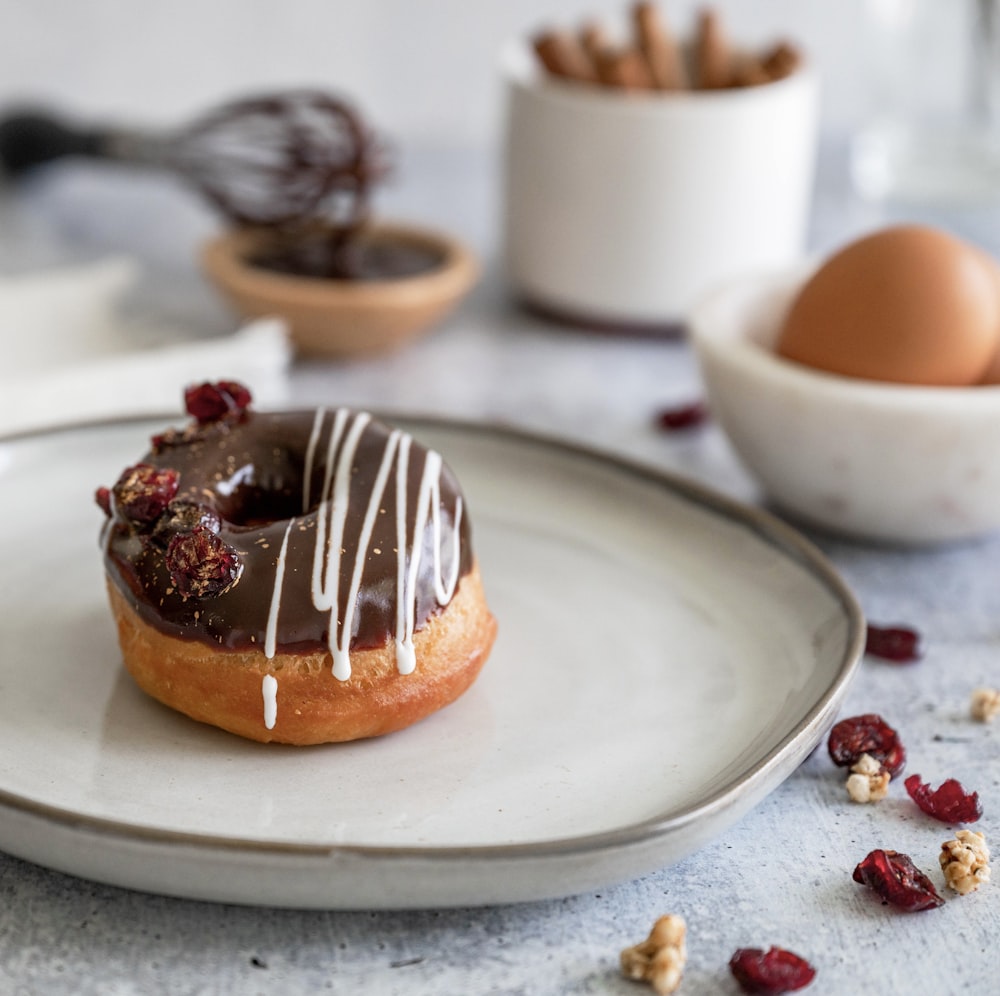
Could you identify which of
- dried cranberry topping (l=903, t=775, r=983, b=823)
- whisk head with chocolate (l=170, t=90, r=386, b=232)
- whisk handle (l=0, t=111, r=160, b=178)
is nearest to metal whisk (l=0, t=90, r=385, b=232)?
whisk head with chocolate (l=170, t=90, r=386, b=232)

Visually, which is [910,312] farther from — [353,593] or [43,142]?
[43,142]

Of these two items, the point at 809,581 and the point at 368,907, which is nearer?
the point at 368,907

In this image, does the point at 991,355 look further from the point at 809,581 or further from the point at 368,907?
the point at 368,907

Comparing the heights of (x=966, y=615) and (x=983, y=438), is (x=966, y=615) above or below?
below

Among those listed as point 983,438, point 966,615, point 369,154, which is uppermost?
point 369,154

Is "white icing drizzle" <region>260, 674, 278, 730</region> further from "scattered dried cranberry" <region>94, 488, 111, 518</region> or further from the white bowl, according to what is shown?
the white bowl

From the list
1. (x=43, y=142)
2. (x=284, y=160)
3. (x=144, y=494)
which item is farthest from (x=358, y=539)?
(x=43, y=142)

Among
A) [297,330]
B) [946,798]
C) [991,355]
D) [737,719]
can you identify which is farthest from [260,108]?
[946,798]
